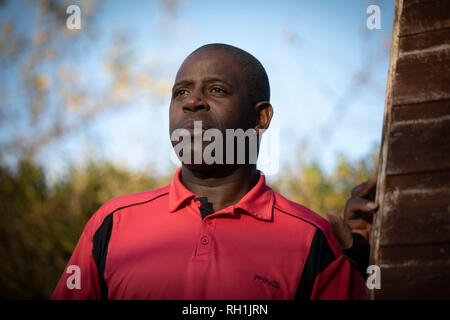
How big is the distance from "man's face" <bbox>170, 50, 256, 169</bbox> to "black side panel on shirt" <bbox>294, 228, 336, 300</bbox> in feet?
2.39

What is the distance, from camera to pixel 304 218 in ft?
7.07

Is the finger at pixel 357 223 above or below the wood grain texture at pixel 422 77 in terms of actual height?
below

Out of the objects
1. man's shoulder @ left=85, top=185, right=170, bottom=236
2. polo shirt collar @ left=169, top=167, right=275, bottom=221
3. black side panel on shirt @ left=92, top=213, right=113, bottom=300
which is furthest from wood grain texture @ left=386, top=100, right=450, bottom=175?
black side panel on shirt @ left=92, top=213, right=113, bottom=300

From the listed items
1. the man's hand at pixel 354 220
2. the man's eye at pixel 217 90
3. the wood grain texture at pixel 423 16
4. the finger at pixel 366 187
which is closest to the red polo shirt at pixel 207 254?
the man's hand at pixel 354 220

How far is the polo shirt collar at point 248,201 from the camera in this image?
2102mm

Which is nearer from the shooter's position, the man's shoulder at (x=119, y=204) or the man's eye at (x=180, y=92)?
the man's shoulder at (x=119, y=204)

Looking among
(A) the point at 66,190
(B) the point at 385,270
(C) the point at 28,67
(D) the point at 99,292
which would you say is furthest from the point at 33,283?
(C) the point at 28,67

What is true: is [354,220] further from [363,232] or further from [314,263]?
[314,263]

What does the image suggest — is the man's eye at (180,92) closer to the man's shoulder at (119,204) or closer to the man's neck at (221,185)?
the man's neck at (221,185)

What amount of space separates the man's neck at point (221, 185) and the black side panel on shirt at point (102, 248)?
0.49 m

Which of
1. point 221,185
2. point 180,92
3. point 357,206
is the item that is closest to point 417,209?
point 357,206

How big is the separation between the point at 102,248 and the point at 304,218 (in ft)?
3.48

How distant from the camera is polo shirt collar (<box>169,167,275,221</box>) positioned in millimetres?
2102

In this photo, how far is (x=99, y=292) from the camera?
2043mm
